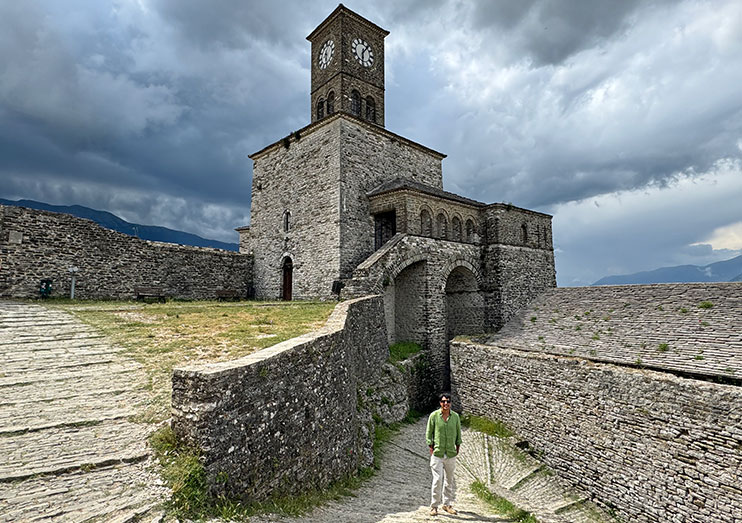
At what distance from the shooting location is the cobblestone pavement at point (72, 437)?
3.72 meters

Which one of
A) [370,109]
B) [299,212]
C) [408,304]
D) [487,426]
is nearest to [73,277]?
[299,212]

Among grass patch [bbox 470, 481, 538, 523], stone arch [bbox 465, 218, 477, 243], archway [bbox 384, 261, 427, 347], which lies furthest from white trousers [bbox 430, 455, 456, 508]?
stone arch [bbox 465, 218, 477, 243]

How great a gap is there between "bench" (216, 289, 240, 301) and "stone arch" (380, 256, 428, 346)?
31.5 ft

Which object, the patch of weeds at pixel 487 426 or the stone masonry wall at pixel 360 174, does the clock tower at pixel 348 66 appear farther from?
the patch of weeds at pixel 487 426

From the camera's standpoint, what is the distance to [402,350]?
1697 cm

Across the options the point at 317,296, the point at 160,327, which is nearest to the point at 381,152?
the point at 317,296

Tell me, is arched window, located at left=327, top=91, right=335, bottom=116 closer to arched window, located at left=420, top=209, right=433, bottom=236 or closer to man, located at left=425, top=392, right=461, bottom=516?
arched window, located at left=420, top=209, right=433, bottom=236

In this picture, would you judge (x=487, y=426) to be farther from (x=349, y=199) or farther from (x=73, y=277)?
(x=73, y=277)

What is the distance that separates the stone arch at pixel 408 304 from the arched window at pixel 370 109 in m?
11.3

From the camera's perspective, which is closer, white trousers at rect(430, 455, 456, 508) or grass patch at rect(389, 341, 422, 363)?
white trousers at rect(430, 455, 456, 508)

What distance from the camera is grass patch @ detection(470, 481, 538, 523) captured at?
7.90 metres

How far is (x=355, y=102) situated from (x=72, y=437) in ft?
73.9

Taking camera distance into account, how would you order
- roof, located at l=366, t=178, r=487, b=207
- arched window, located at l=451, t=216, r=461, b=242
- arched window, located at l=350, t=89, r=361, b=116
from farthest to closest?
arched window, located at l=350, t=89, r=361, b=116
arched window, located at l=451, t=216, r=461, b=242
roof, located at l=366, t=178, r=487, b=207

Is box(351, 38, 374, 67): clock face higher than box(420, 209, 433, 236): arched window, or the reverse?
box(351, 38, 374, 67): clock face
